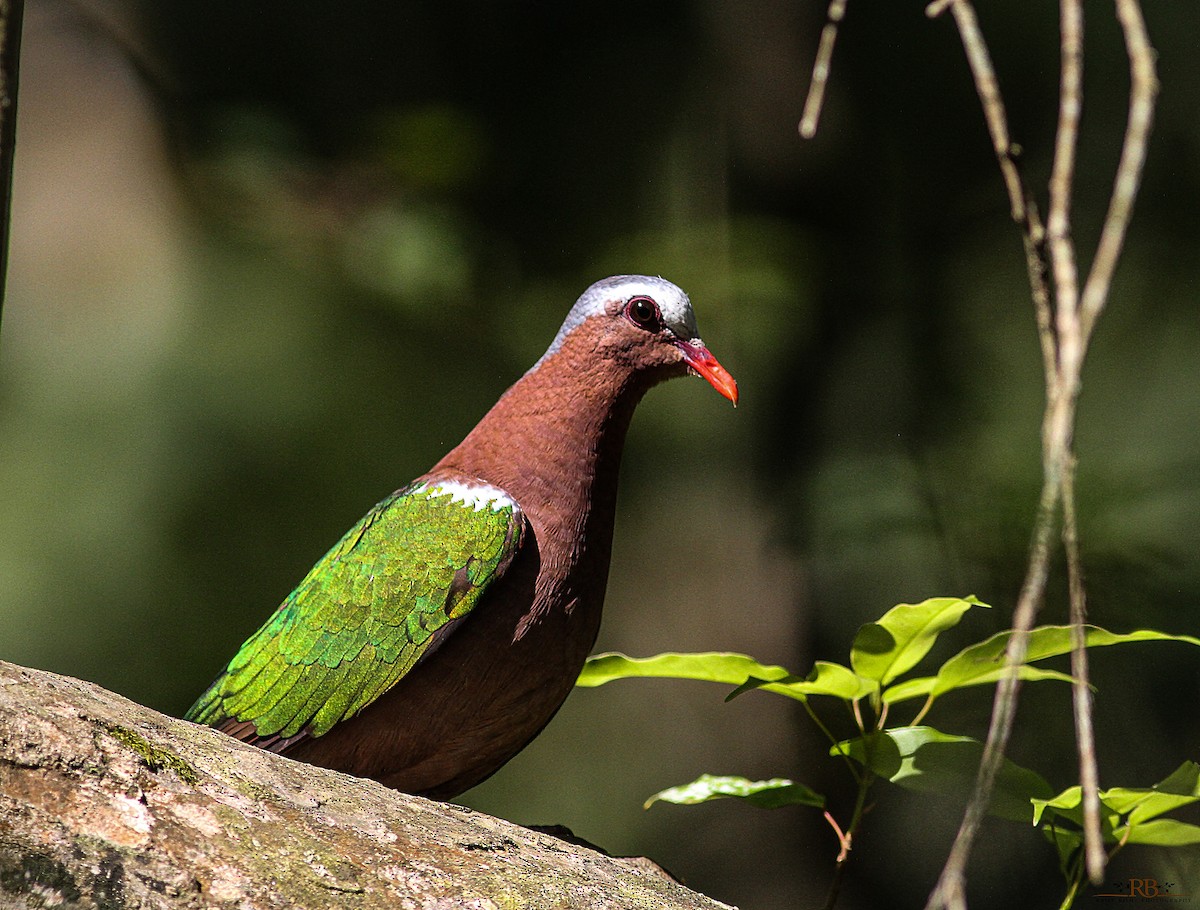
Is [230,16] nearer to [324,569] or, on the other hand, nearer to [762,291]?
[762,291]

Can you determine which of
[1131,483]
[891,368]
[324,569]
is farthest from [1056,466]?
[891,368]

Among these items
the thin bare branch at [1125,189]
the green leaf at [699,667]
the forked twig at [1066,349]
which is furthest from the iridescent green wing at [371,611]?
the thin bare branch at [1125,189]

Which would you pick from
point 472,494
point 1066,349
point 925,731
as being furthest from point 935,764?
point 1066,349

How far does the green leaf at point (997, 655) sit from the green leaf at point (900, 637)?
0.05m

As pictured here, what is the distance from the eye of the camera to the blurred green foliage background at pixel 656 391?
4.39m

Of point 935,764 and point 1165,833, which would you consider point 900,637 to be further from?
point 1165,833

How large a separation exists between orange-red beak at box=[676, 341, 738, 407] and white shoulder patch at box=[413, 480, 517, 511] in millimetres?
491

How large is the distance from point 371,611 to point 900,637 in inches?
40.4

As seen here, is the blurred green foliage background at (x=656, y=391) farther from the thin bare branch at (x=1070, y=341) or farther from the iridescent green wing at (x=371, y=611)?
the thin bare branch at (x=1070, y=341)

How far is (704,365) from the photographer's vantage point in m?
2.62

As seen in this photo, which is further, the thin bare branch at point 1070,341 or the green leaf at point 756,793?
the green leaf at point 756,793

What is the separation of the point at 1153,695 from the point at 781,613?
4.18 feet

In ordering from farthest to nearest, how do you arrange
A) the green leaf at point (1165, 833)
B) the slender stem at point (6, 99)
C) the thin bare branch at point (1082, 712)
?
the green leaf at point (1165, 833) < the slender stem at point (6, 99) < the thin bare branch at point (1082, 712)

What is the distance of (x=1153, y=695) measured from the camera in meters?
4.16
